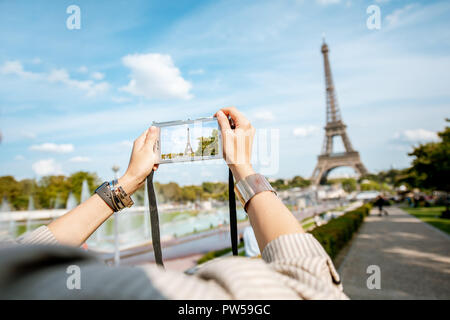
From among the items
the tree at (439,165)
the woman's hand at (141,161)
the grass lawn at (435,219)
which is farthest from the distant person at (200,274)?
the tree at (439,165)

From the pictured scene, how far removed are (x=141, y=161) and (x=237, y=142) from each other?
485 millimetres

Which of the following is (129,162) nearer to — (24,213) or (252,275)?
(252,275)

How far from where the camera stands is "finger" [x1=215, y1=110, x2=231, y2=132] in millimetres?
1219

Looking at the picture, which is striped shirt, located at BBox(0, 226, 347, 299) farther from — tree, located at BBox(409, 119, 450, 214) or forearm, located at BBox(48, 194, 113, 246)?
tree, located at BBox(409, 119, 450, 214)

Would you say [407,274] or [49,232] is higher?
[49,232]

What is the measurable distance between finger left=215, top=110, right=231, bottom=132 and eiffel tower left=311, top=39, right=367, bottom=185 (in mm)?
51517

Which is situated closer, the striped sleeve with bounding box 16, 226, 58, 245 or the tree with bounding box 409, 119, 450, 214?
the striped sleeve with bounding box 16, 226, 58, 245

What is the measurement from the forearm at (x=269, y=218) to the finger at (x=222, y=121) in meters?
0.38

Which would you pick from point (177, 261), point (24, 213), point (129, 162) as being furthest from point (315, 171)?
point (129, 162)

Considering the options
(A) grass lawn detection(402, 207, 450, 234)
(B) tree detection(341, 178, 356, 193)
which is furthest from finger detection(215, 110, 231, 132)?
(B) tree detection(341, 178, 356, 193)

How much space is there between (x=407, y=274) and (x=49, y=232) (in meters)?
7.83

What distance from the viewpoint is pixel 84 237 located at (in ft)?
3.60

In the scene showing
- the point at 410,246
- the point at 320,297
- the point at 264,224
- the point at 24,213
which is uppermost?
the point at 264,224
